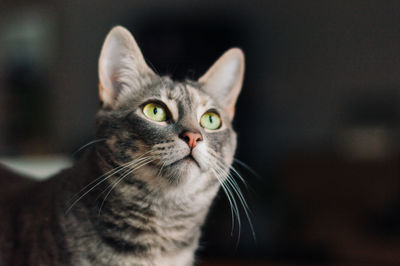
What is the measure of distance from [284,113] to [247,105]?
0.20 meters

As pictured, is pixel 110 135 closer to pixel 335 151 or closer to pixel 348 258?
pixel 335 151

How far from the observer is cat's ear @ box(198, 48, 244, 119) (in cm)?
79

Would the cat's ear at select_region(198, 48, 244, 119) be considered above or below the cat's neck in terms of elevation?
above

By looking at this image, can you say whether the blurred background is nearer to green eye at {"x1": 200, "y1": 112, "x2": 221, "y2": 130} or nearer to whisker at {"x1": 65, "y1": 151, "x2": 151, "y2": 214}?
green eye at {"x1": 200, "y1": 112, "x2": 221, "y2": 130}

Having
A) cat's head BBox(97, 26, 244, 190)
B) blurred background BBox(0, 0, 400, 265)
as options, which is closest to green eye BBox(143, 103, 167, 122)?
cat's head BBox(97, 26, 244, 190)

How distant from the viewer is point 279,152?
2.14 metres

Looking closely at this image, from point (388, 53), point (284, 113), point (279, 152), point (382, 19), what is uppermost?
point (382, 19)

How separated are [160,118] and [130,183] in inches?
4.8

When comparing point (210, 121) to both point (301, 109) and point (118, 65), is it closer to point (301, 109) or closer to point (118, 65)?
point (118, 65)

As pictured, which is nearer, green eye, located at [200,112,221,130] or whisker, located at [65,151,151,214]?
whisker, located at [65,151,151,214]

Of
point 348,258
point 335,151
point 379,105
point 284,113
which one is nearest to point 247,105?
point 284,113

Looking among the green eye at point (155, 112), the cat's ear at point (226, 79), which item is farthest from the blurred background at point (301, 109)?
the green eye at point (155, 112)

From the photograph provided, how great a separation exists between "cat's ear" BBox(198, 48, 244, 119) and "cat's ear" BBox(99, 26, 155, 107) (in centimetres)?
12

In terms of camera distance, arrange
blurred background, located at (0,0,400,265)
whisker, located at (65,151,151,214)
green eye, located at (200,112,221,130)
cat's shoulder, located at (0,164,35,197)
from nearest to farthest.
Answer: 1. whisker, located at (65,151,151,214)
2. green eye, located at (200,112,221,130)
3. cat's shoulder, located at (0,164,35,197)
4. blurred background, located at (0,0,400,265)
